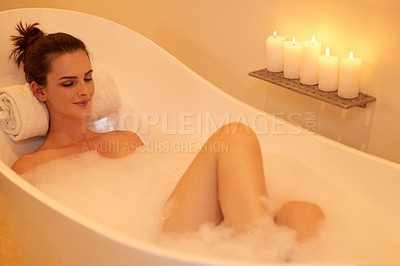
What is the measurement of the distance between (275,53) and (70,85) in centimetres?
84

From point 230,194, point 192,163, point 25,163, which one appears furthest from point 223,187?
point 25,163

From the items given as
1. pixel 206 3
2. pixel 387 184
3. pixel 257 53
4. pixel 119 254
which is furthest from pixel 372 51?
pixel 119 254

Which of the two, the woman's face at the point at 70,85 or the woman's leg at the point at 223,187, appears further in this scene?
the woman's face at the point at 70,85

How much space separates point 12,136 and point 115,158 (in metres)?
0.39

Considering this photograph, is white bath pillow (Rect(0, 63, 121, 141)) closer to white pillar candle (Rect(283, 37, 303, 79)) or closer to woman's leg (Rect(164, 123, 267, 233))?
woman's leg (Rect(164, 123, 267, 233))

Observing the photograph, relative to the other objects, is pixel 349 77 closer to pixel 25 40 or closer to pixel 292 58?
pixel 292 58

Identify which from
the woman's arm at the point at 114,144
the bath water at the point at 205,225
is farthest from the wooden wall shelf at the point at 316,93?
the woman's arm at the point at 114,144

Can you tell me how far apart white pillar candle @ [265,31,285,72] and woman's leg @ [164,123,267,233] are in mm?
603

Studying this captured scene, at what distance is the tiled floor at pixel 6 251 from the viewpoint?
194 centimetres

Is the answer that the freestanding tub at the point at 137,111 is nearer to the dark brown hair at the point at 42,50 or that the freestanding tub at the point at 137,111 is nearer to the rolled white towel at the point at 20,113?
the rolled white towel at the point at 20,113

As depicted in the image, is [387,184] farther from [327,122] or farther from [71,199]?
[71,199]

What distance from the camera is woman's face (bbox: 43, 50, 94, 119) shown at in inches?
65.1

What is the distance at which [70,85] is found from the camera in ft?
5.48

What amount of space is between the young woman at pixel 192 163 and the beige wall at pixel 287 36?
1.89 ft
